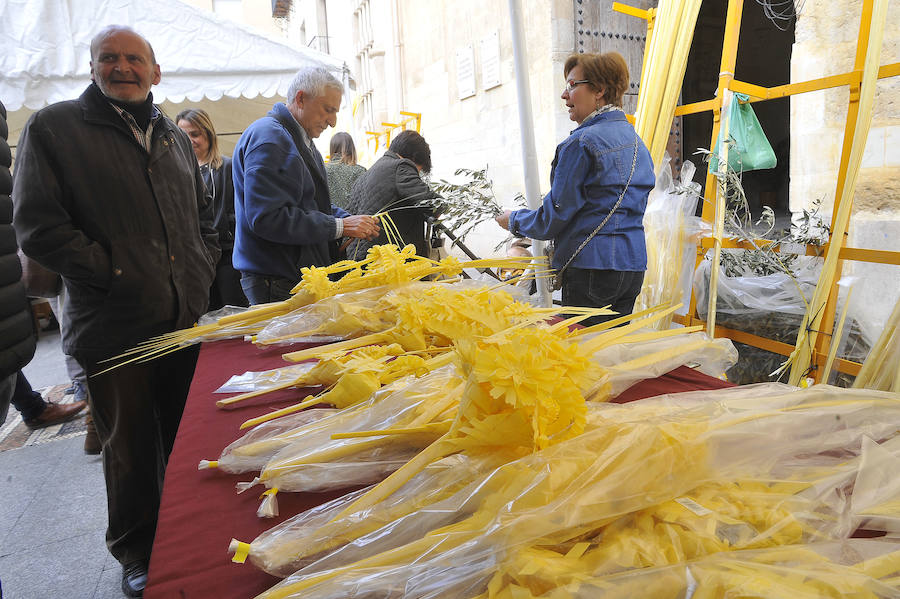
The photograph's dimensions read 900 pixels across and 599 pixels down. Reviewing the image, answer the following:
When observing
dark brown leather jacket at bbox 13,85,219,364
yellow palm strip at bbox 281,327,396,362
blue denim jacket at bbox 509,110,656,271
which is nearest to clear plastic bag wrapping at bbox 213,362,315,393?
yellow palm strip at bbox 281,327,396,362

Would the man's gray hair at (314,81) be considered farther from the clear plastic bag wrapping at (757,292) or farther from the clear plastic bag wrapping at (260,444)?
the clear plastic bag wrapping at (757,292)

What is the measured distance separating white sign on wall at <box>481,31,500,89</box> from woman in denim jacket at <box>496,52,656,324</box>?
4304 millimetres

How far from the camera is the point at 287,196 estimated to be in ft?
8.16

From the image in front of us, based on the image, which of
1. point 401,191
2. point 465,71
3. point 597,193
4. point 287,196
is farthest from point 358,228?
point 465,71

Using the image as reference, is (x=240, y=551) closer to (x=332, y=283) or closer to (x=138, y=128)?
(x=332, y=283)

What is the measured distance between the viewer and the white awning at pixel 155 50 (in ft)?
12.8

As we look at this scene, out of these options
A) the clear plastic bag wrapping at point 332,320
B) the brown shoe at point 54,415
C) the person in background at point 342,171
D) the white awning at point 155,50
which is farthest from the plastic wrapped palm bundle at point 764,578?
the white awning at point 155,50

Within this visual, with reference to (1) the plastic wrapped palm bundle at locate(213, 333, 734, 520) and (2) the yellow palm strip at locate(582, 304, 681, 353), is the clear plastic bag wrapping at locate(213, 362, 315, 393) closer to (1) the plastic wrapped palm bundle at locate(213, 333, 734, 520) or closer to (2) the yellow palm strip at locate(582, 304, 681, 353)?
(1) the plastic wrapped palm bundle at locate(213, 333, 734, 520)

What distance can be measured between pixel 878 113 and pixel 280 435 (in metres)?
3.37

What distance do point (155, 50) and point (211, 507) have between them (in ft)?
15.1

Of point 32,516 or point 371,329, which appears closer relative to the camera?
point 371,329

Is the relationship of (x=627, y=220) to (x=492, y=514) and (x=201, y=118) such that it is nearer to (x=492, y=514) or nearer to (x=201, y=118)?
(x=492, y=514)

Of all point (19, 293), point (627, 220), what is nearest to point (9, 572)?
point (19, 293)

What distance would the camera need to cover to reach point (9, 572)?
7.30 feet
